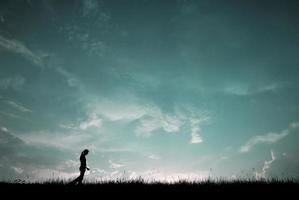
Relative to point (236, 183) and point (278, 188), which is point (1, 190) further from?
point (278, 188)

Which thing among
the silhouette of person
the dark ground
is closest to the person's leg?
the silhouette of person

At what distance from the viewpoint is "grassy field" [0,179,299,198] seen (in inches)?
424

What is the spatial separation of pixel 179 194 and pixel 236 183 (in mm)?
3666

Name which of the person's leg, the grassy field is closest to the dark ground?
the grassy field

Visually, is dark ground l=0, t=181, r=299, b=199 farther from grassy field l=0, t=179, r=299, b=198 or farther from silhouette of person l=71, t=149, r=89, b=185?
silhouette of person l=71, t=149, r=89, b=185

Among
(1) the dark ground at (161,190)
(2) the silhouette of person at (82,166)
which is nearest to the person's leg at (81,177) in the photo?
(2) the silhouette of person at (82,166)

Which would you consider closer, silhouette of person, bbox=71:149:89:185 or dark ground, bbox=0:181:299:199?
dark ground, bbox=0:181:299:199

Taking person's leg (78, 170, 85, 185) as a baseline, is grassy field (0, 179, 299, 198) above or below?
below

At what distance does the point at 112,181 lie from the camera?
45.7ft

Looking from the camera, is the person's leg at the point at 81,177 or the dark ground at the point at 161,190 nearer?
the dark ground at the point at 161,190

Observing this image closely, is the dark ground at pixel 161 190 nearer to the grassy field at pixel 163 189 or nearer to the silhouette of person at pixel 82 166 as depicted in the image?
the grassy field at pixel 163 189

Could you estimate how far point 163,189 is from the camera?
11789 mm

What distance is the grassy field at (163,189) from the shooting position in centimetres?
1077

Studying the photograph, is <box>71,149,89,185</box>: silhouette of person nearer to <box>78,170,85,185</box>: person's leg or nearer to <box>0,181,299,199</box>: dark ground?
<box>78,170,85,185</box>: person's leg
